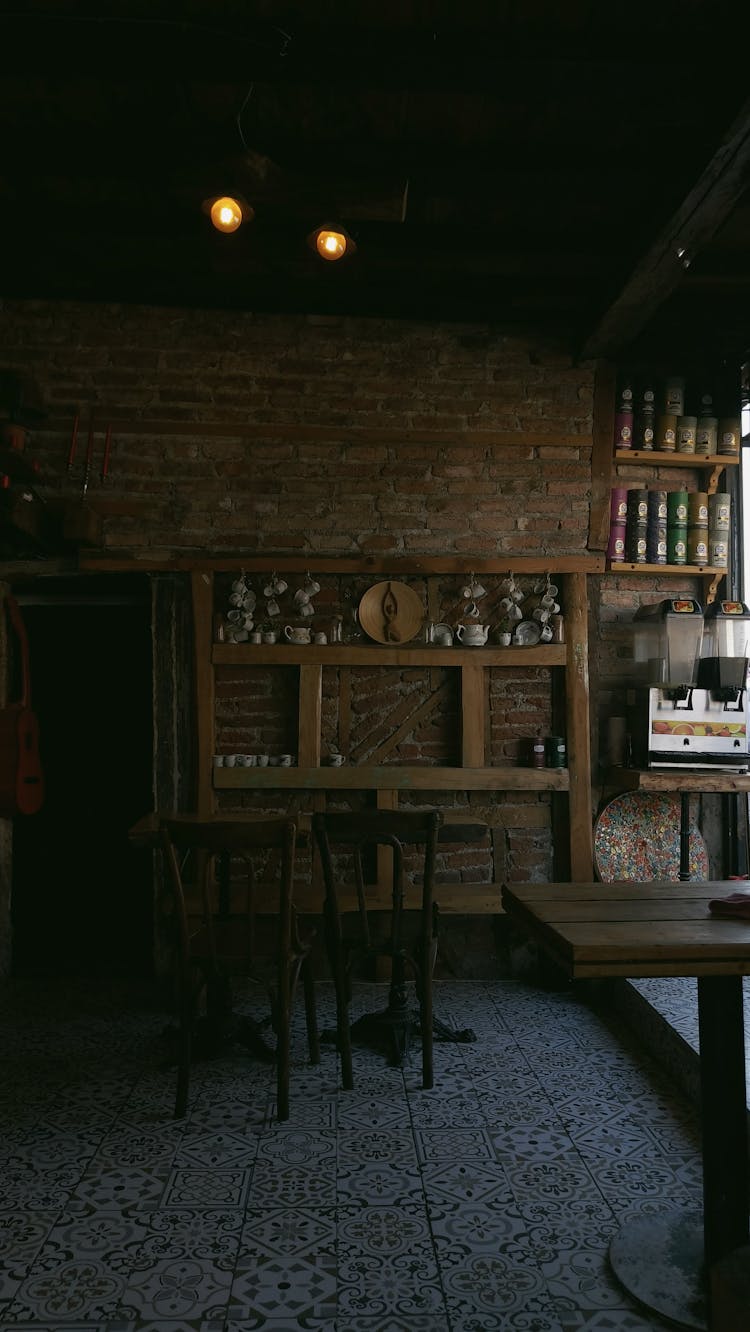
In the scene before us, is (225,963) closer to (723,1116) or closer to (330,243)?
(723,1116)

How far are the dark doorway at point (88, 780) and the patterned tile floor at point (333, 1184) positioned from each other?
4.55ft

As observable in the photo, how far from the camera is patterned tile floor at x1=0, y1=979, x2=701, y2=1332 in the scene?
2053mm

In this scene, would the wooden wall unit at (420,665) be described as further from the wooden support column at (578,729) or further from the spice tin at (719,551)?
the spice tin at (719,551)

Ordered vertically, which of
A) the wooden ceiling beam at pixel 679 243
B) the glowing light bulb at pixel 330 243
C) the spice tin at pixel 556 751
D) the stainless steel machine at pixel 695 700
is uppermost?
the wooden ceiling beam at pixel 679 243

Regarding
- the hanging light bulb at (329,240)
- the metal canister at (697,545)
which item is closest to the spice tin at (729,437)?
the metal canister at (697,545)

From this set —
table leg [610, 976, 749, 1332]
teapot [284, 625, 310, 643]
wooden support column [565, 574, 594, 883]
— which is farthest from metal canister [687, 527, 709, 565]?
table leg [610, 976, 749, 1332]

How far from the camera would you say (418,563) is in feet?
14.9

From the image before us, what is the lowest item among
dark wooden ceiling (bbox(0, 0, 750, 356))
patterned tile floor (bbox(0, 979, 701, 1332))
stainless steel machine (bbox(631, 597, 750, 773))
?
patterned tile floor (bbox(0, 979, 701, 1332))

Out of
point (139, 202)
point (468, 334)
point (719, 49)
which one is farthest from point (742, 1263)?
point (468, 334)

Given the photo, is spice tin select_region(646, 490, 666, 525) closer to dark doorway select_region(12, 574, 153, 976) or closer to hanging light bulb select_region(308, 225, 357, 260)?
hanging light bulb select_region(308, 225, 357, 260)

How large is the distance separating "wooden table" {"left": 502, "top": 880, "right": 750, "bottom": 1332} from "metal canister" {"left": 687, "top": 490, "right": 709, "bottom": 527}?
285 centimetres

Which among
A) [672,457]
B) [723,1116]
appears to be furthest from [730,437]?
[723,1116]

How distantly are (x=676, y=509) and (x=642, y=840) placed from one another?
5.88 ft

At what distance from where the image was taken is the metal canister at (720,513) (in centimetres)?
464
